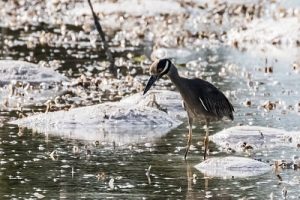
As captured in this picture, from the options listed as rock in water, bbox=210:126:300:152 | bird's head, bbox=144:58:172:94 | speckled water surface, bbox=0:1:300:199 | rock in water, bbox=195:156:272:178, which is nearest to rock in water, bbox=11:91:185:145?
speckled water surface, bbox=0:1:300:199

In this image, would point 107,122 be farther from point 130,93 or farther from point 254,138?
point 130,93

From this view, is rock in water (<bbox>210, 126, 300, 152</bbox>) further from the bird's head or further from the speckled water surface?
the bird's head

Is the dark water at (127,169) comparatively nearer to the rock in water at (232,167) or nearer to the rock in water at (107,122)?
the rock in water at (232,167)

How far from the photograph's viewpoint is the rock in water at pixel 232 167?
14.8 m

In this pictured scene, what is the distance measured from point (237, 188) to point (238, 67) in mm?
14339

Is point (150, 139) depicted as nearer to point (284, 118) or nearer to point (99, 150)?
point (99, 150)

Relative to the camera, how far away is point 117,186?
13.8 metres

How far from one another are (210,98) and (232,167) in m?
1.74

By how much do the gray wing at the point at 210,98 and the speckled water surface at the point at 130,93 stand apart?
27.1 inches

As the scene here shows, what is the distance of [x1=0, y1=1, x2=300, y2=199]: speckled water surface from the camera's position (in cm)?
1380

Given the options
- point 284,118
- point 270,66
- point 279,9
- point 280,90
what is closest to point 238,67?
point 270,66

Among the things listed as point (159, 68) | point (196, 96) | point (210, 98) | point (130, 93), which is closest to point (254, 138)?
point (210, 98)

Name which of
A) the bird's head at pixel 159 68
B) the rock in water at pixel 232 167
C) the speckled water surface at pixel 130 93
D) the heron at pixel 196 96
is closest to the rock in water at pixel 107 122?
the speckled water surface at pixel 130 93

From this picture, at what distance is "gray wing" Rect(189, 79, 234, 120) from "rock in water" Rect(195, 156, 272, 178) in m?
1.34
